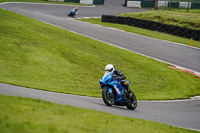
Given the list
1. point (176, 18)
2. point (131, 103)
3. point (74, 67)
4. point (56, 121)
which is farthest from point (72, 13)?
point (56, 121)

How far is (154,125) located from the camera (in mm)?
9422

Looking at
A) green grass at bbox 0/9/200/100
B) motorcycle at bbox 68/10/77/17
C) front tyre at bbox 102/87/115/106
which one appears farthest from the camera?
motorcycle at bbox 68/10/77/17

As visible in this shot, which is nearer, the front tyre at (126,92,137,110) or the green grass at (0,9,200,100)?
the front tyre at (126,92,137,110)

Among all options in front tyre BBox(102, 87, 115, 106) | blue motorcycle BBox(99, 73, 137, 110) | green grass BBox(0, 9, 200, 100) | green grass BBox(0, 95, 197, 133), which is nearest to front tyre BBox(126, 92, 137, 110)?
blue motorcycle BBox(99, 73, 137, 110)

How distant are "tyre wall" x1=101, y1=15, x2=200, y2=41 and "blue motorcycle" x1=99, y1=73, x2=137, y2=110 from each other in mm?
21821

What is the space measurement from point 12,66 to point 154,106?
7502 millimetres

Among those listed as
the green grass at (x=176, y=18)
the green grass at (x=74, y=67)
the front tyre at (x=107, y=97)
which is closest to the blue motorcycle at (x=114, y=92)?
the front tyre at (x=107, y=97)

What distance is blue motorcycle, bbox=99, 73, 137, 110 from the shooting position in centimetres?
1127

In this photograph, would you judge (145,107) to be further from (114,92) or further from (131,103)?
(114,92)

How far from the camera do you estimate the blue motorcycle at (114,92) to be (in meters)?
11.3

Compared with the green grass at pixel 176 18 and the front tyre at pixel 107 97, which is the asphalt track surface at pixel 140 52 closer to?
the front tyre at pixel 107 97

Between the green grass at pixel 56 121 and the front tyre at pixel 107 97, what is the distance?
209 centimetres

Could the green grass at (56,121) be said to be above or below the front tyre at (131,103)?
above

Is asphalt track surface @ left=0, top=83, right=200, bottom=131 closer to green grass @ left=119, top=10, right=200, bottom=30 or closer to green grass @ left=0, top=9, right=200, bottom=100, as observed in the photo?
green grass @ left=0, top=9, right=200, bottom=100
